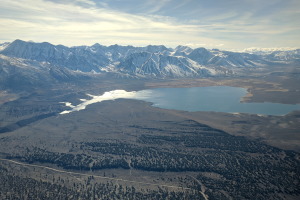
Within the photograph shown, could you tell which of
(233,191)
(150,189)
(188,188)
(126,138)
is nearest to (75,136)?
(126,138)

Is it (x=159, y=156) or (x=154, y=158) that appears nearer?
(x=154, y=158)

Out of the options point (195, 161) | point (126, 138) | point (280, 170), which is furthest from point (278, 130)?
point (126, 138)

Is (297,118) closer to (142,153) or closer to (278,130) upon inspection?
(278,130)

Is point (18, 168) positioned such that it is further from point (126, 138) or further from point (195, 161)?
point (195, 161)

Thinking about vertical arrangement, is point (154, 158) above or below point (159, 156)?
below

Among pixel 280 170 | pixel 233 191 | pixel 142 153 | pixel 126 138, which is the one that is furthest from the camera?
pixel 126 138

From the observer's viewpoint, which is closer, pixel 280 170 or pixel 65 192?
pixel 65 192

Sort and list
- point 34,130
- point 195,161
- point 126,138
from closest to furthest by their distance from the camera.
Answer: point 195,161 < point 126,138 < point 34,130

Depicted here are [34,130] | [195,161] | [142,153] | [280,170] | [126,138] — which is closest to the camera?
[280,170]

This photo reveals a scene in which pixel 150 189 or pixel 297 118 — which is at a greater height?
pixel 297 118
